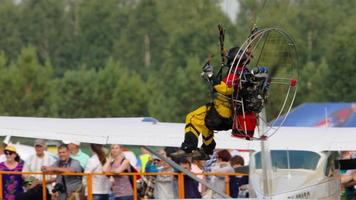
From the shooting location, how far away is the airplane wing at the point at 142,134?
60.8ft

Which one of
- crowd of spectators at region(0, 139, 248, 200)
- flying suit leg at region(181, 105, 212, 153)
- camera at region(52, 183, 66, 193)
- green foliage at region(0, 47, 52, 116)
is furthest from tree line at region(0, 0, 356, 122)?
camera at region(52, 183, 66, 193)

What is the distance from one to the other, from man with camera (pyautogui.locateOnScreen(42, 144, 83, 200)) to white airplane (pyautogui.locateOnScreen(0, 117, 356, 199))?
0.70 meters

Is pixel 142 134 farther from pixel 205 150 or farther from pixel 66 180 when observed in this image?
pixel 205 150

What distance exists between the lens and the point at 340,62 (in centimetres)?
6272

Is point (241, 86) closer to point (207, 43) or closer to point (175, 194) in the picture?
point (175, 194)

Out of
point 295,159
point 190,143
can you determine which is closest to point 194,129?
point 190,143

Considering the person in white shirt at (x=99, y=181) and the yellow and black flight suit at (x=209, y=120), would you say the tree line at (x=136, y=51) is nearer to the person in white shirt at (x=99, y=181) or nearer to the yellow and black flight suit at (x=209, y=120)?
the yellow and black flight suit at (x=209, y=120)

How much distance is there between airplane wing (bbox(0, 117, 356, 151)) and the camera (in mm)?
18531

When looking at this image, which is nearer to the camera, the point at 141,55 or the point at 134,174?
the point at 134,174

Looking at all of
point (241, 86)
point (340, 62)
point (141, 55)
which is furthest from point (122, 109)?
point (241, 86)

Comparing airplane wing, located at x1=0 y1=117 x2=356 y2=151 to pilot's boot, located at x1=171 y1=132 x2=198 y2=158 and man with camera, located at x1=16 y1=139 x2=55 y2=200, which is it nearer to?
man with camera, located at x1=16 y1=139 x2=55 y2=200

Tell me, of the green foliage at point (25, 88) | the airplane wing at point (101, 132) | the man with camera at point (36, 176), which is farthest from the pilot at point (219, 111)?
the green foliage at point (25, 88)

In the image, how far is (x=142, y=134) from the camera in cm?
1888

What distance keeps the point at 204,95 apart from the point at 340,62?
7.65 meters
